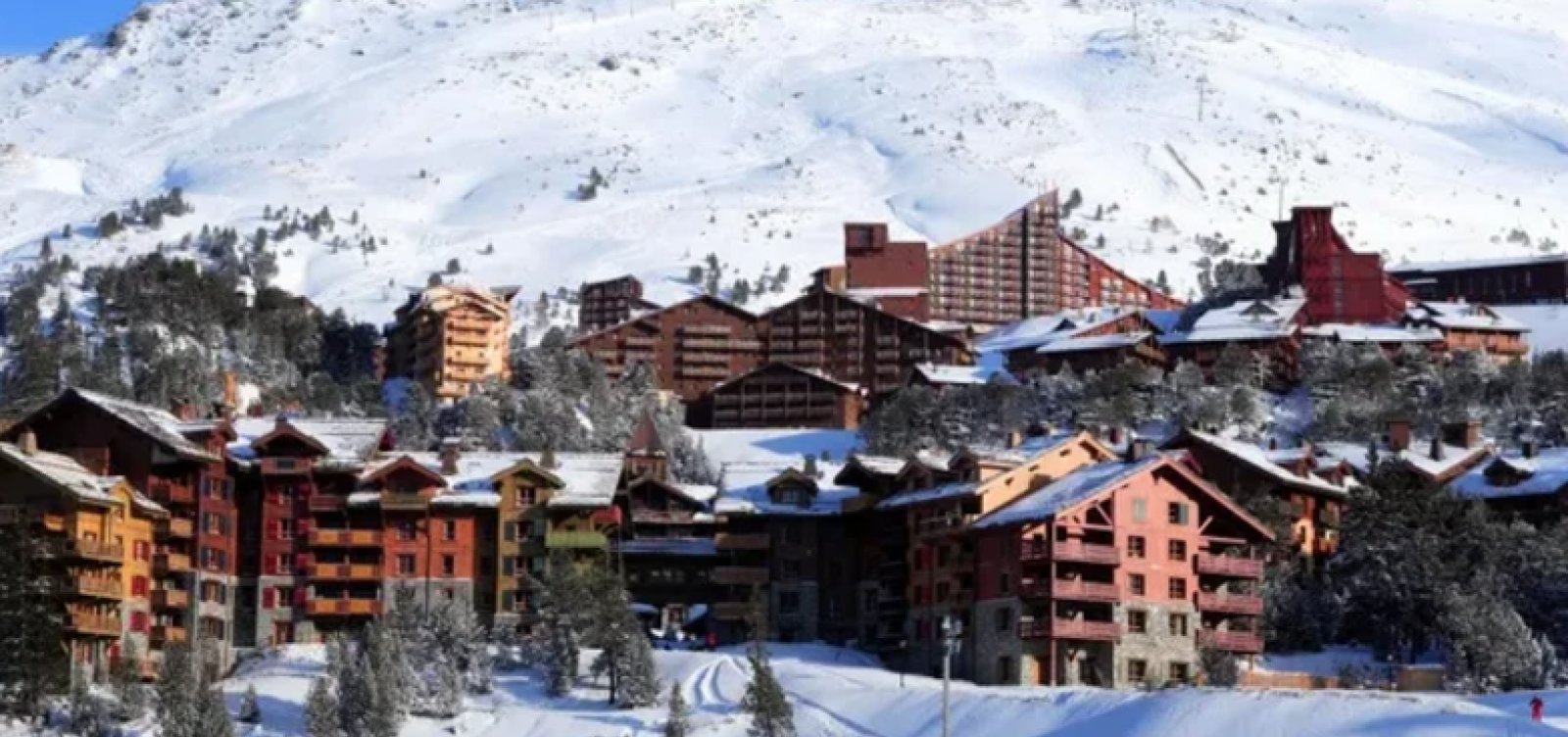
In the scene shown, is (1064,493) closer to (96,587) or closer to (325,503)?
(325,503)

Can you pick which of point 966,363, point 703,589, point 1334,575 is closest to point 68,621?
point 703,589

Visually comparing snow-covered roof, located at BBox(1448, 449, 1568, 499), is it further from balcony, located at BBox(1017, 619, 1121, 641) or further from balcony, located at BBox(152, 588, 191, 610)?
balcony, located at BBox(152, 588, 191, 610)

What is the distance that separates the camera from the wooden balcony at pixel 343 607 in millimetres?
116625

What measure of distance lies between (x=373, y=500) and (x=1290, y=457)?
1443 inches

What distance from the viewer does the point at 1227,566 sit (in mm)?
110125

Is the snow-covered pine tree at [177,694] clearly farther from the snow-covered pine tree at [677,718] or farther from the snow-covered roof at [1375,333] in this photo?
the snow-covered roof at [1375,333]

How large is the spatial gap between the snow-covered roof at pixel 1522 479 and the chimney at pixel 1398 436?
6292 millimetres

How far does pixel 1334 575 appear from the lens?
112 m

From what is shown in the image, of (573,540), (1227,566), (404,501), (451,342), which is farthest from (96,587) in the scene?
(451,342)

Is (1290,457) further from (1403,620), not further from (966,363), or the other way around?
(966,363)

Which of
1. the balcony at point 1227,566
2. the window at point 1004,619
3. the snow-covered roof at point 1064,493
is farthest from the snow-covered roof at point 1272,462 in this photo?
the window at point 1004,619

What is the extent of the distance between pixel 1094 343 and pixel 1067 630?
68.3 metres

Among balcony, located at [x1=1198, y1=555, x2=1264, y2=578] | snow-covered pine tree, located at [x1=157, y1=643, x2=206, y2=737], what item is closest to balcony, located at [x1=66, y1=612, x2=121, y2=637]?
snow-covered pine tree, located at [x1=157, y1=643, x2=206, y2=737]

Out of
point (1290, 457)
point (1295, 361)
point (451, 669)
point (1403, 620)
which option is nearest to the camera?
point (451, 669)
